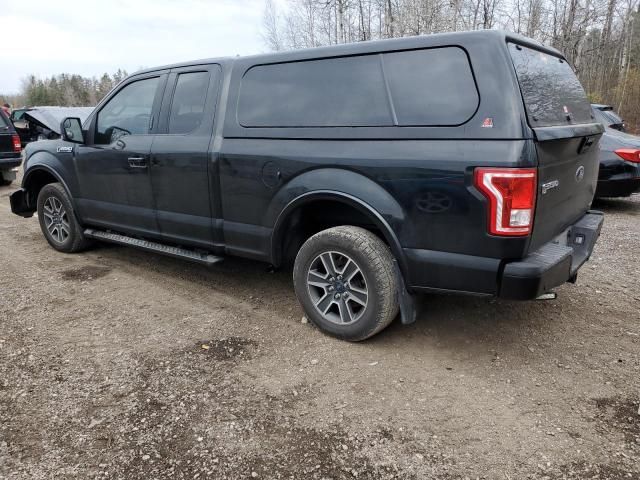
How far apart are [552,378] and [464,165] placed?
1.41 meters

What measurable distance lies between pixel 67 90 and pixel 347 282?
8875 cm

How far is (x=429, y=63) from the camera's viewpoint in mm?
2861

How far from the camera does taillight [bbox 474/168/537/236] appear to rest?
101 inches

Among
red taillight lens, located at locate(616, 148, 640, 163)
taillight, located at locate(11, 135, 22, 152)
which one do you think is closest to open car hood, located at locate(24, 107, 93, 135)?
taillight, located at locate(11, 135, 22, 152)

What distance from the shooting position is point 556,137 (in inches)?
107

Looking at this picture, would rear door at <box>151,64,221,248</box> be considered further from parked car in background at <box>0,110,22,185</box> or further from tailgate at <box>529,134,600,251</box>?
parked car in background at <box>0,110,22,185</box>

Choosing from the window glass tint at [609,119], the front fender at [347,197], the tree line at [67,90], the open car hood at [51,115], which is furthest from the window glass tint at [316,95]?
the tree line at [67,90]

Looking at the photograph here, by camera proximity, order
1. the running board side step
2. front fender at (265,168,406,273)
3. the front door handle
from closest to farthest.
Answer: front fender at (265,168,406,273), the running board side step, the front door handle

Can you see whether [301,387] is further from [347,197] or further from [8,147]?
[8,147]

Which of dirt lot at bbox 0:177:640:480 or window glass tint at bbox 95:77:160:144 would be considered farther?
window glass tint at bbox 95:77:160:144

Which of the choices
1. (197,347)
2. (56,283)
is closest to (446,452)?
(197,347)

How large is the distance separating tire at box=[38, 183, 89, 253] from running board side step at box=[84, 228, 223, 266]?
0.79 feet

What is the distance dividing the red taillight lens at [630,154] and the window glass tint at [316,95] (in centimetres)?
535

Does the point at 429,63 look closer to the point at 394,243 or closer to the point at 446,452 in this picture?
the point at 394,243
